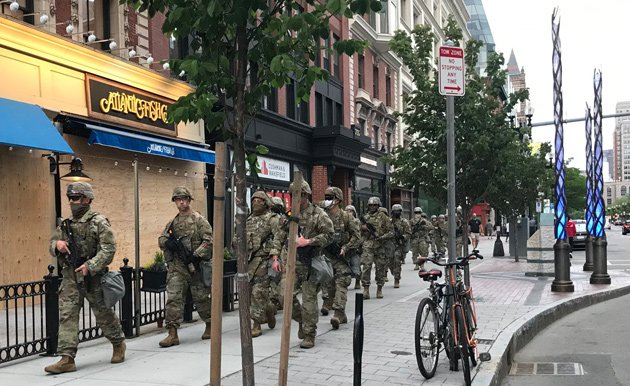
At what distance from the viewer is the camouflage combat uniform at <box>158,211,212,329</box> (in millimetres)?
7789

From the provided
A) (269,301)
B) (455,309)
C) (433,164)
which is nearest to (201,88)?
(455,309)

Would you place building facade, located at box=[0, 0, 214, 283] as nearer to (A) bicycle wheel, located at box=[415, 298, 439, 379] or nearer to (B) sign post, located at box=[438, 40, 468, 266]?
(B) sign post, located at box=[438, 40, 468, 266]

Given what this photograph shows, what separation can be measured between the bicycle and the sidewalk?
0.18 meters

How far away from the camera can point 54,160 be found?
12.3m

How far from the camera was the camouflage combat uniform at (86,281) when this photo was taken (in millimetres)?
6379

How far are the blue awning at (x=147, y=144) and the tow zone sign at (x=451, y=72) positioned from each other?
315 inches

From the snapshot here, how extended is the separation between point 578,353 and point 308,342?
3.45 m

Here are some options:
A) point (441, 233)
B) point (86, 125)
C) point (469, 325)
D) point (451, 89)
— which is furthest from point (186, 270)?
point (441, 233)

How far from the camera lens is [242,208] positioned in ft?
13.3

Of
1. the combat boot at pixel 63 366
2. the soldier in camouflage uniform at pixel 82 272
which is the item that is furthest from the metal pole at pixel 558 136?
the combat boot at pixel 63 366

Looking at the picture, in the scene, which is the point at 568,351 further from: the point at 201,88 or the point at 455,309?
the point at 201,88

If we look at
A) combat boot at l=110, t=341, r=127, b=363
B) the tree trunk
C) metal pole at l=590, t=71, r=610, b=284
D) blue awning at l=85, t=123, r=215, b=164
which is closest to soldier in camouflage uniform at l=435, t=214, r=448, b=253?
metal pole at l=590, t=71, r=610, b=284

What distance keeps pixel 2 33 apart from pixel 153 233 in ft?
19.3

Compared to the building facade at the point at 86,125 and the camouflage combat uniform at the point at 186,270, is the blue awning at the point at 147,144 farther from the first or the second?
the camouflage combat uniform at the point at 186,270
